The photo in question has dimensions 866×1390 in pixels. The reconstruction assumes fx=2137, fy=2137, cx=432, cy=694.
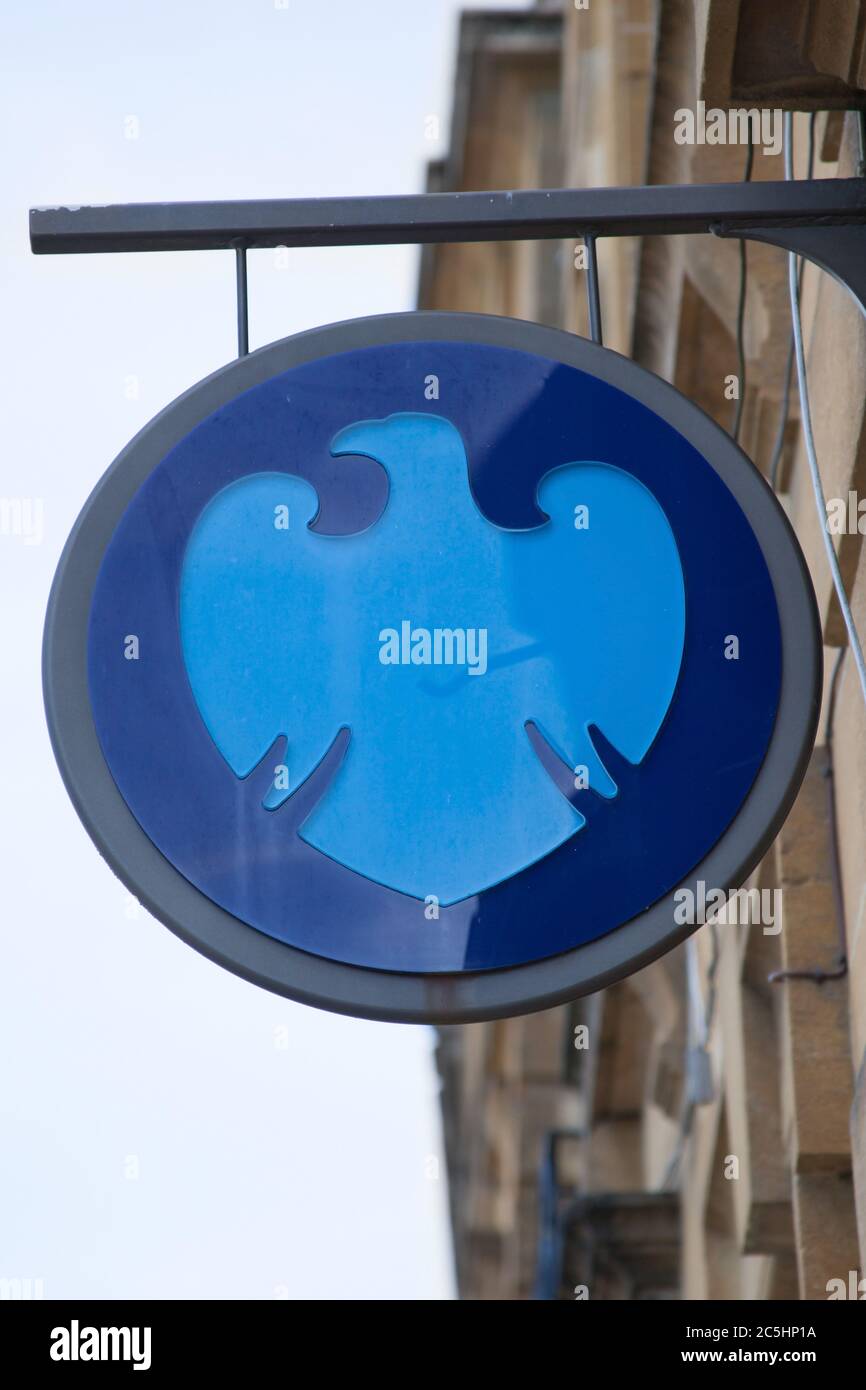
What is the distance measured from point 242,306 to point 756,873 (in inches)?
133

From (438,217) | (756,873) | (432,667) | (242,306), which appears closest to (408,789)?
(432,667)

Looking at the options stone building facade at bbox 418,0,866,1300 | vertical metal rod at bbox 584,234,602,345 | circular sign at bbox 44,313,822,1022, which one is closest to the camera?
circular sign at bbox 44,313,822,1022

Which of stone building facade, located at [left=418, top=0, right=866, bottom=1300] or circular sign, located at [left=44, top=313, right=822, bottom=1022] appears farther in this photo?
stone building facade, located at [left=418, top=0, right=866, bottom=1300]

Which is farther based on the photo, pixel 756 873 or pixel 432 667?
pixel 756 873

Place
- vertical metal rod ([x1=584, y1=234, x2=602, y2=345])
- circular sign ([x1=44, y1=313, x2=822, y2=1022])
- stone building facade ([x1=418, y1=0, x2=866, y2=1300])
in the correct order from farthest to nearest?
stone building facade ([x1=418, y1=0, x2=866, y2=1300]), vertical metal rod ([x1=584, y1=234, x2=602, y2=345]), circular sign ([x1=44, y1=313, x2=822, y2=1022])

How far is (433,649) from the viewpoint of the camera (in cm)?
397

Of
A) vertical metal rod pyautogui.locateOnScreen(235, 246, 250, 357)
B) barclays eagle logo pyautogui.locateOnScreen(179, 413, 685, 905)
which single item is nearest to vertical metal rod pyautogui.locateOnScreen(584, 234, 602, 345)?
barclays eagle logo pyautogui.locateOnScreen(179, 413, 685, 905)

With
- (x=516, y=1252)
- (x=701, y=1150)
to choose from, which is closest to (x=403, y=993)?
(x=701, y=1150)

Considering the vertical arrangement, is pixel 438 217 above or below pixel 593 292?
above

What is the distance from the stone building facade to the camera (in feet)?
16.1

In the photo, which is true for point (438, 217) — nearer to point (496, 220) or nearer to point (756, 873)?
point (496, 220)

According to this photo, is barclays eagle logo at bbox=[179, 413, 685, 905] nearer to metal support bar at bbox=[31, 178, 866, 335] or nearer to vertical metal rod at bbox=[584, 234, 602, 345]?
vertical metal rod at bbox=[584, 234, 602, 345]

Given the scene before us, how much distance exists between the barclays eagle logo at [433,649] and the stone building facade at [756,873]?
3.64 feet
